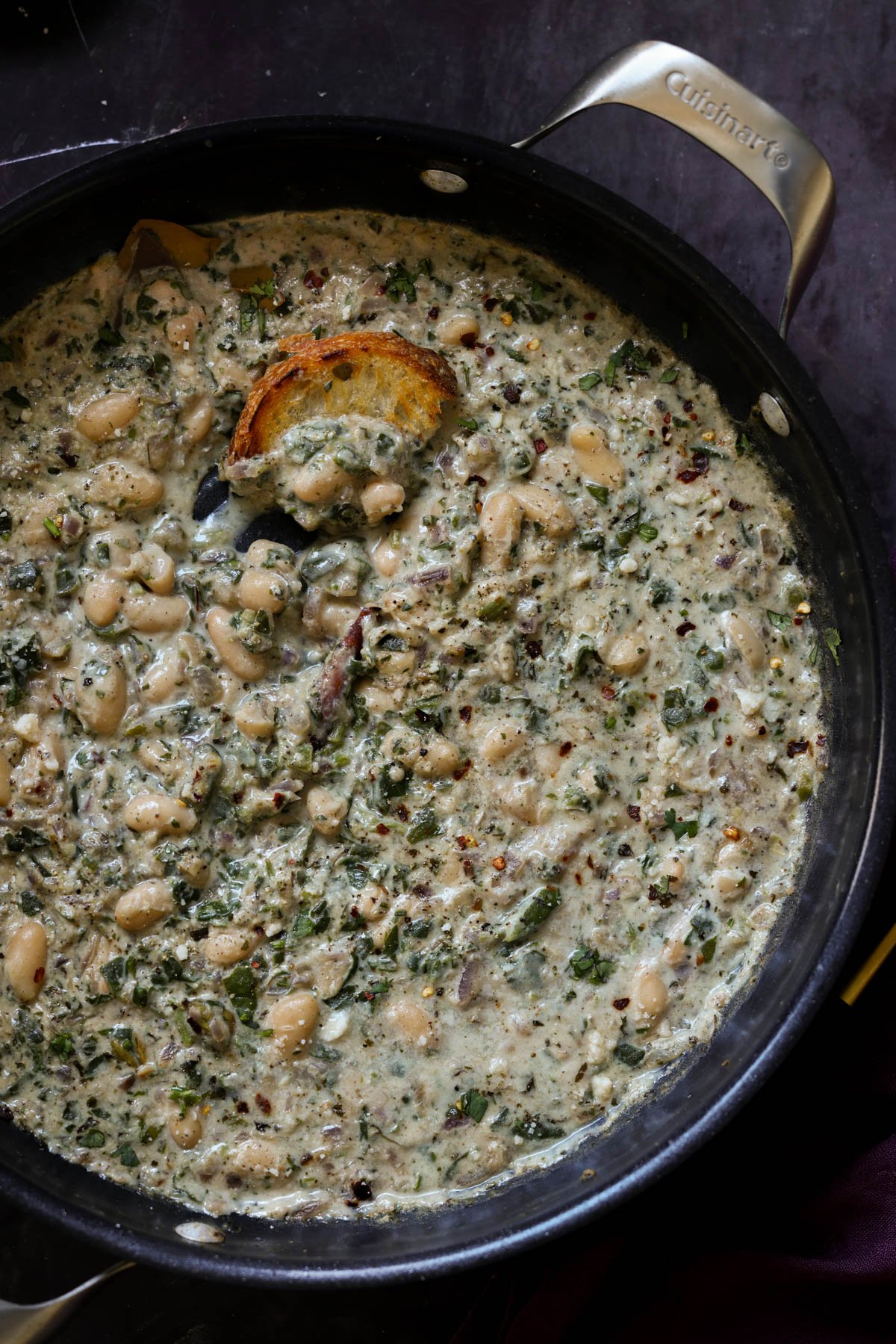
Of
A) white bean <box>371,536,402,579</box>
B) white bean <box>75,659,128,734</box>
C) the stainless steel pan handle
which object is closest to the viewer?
the stainless steel pan handle

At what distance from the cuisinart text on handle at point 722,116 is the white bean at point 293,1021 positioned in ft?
4.73

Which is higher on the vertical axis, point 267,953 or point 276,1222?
point 267,953

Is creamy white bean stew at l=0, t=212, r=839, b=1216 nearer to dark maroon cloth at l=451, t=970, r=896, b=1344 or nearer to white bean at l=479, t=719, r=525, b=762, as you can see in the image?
white bean at l=479, t=719, r=525, b=762

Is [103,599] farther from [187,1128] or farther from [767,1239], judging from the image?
[767,1239]

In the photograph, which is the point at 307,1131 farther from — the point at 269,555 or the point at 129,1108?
the point at 269,555

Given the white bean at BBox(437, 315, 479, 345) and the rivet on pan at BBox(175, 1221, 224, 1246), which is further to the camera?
the white bean at BBox(437, 315, 479, 345)

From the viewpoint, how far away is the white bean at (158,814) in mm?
1833

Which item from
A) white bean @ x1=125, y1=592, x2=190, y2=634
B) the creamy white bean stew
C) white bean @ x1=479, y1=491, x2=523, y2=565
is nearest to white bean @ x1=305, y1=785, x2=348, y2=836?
the creamy white bean stew

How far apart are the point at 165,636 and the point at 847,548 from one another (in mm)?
1093

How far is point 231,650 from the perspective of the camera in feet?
6.12

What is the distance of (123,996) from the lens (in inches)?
73.7

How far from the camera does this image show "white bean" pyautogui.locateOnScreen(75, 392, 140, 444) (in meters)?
1.87


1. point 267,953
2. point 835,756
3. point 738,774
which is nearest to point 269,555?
point 267,953

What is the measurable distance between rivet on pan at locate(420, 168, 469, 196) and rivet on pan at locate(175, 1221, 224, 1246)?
1.72m
